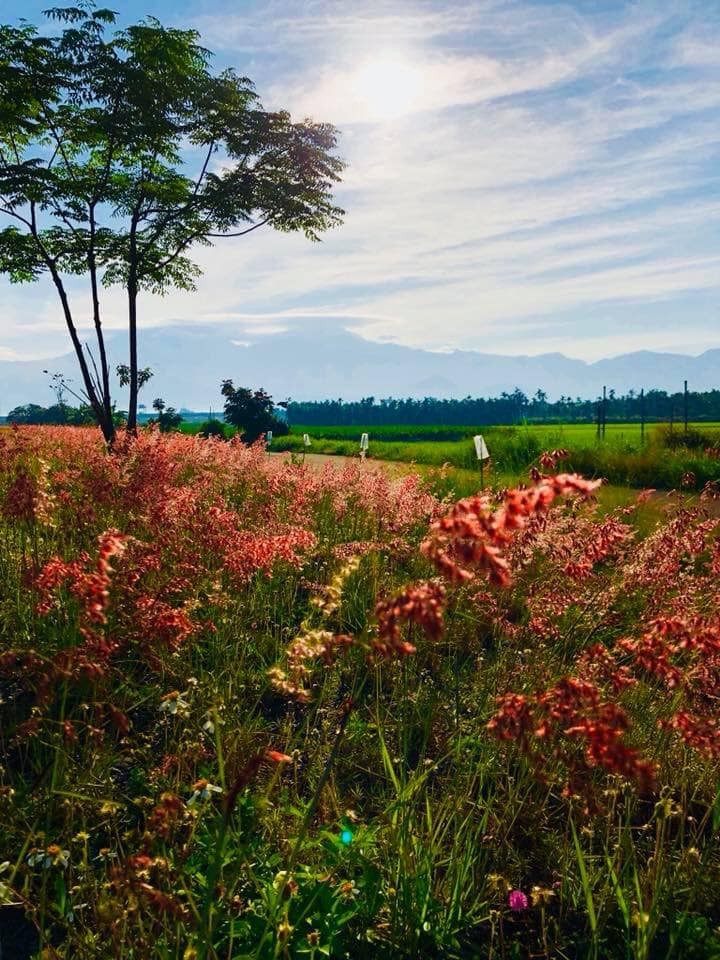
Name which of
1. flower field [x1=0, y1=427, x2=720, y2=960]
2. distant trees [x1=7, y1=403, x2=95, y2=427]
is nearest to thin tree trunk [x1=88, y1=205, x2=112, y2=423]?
flower field [x1=0, y1=427, x2=720, y2=960]

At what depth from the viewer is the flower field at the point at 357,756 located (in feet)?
7.79

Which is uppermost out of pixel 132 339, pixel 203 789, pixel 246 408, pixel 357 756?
pixel 132 339

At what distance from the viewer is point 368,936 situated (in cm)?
291

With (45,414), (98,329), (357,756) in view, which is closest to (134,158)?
(98,329)

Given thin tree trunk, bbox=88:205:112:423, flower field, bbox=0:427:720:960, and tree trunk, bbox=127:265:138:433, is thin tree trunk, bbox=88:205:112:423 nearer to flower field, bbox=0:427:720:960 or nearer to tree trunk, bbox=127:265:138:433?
tree trunk, bbox=127:265:138:433

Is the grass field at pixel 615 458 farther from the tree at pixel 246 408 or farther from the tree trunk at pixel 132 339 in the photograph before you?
the tree trunk at pixel 132 339

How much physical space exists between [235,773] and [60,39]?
805 inches

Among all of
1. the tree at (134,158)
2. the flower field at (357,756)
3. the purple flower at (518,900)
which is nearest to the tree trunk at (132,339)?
the tree at (134,158)

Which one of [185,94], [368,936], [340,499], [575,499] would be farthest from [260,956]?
[185,94]

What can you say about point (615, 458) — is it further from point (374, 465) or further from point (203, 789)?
point (203, 789)

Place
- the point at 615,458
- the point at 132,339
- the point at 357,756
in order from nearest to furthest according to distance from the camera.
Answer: the point at 357,756 < the point at 615,458 < the point at 132,339

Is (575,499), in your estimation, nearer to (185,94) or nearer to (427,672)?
(427,672)

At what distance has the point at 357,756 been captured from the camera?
4.45 meters

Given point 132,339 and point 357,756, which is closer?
point 357,756
